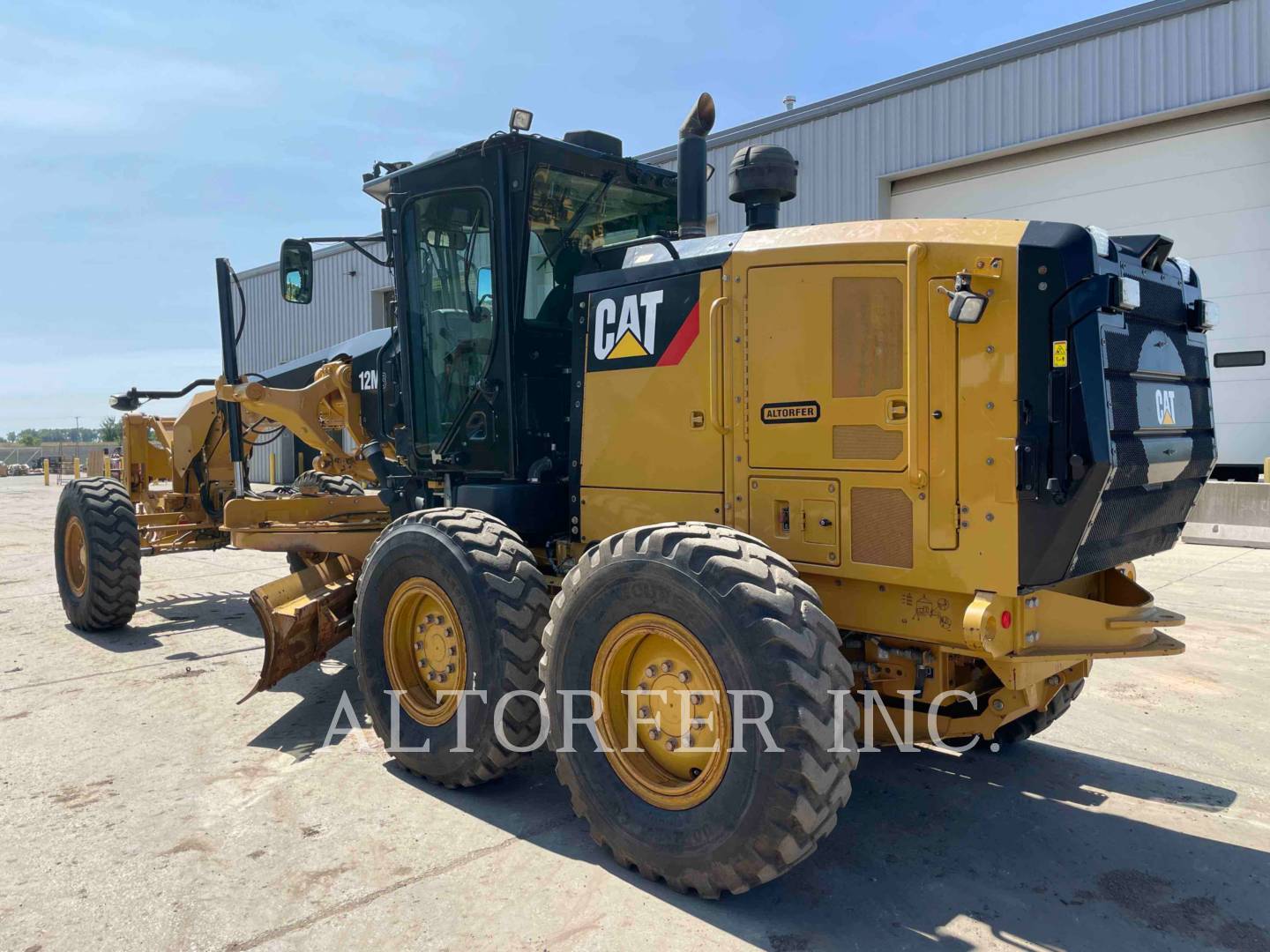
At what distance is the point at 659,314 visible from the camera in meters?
4.17

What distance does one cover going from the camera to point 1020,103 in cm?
1366

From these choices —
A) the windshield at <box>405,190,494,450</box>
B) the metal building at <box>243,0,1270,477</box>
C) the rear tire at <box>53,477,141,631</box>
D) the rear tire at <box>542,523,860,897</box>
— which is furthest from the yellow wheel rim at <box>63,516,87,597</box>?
the metal building at <box>243,0,1270,477</box>

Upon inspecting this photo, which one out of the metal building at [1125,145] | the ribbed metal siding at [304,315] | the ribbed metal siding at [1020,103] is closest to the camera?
the ribbed metal siding at [1020,103]

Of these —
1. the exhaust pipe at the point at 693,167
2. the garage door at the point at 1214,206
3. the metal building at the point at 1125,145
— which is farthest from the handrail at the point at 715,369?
the metal building at the point at 1125,145

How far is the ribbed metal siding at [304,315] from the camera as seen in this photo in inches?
1013

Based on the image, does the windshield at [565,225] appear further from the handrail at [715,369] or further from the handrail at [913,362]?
the handrail at [913,362]

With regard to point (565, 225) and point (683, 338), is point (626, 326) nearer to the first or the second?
point (683, 338)

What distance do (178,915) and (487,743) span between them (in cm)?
134

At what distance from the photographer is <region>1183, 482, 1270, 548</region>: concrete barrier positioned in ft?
38.9

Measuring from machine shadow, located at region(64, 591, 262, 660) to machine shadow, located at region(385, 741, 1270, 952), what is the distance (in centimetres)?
401

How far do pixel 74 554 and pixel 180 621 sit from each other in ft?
3.54

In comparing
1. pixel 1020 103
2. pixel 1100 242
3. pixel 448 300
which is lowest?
pixel 1100 242

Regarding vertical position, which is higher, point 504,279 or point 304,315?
point 304,315

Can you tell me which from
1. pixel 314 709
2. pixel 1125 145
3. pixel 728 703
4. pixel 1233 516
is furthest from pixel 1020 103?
pixel 728 703
